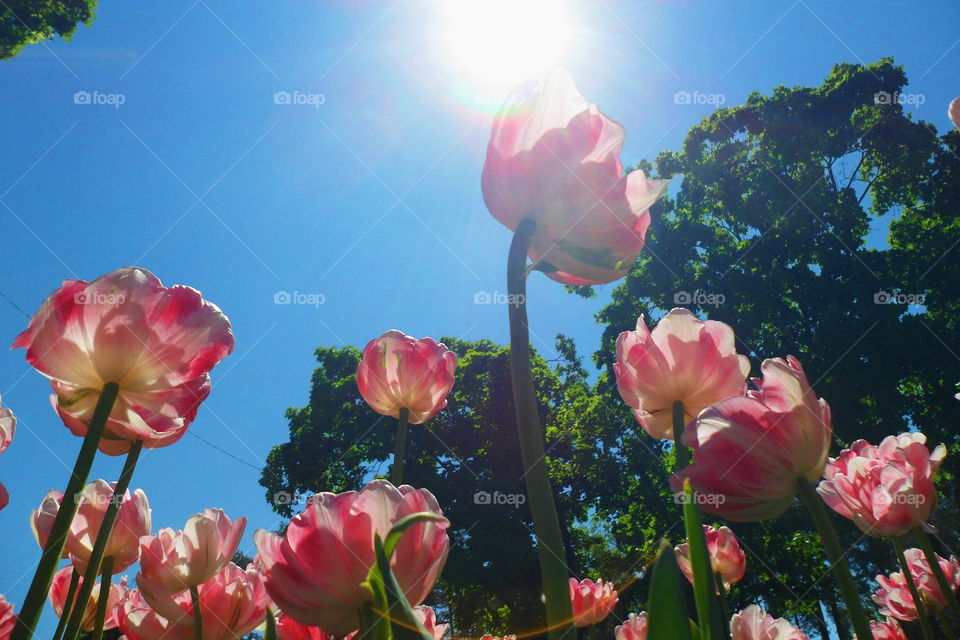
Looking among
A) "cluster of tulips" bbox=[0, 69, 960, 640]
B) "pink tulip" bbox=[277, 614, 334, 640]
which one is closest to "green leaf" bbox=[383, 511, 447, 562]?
"cluster of tulips" bbox=[0, 69, 960, 640]

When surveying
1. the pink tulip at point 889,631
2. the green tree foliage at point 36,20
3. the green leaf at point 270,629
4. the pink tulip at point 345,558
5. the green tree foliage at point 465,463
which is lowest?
the green leaf at point 270,629

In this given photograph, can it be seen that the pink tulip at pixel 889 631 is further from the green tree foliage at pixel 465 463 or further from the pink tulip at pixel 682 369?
the green tree foliage at pixel 465 463

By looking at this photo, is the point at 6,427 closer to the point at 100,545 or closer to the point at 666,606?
the point at 100,545

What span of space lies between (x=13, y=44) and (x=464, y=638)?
16.6 m

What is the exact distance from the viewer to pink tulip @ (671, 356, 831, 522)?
1089 millimetres

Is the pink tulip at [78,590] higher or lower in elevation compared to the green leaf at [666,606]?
higher

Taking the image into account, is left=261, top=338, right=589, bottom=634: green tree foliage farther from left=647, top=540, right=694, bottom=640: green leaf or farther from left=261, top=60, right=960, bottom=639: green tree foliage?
left=647, top=540, right=694, bottom=640: green leaf

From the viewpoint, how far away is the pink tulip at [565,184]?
0.89 metres

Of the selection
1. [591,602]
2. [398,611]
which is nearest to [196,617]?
[398,611]

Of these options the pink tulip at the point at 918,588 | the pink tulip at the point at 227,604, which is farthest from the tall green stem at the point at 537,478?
the pink tulip at the point at 918,588

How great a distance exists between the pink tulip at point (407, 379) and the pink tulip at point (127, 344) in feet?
3.32

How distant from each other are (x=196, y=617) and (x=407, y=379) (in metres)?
0.95

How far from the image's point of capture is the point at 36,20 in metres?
9.30

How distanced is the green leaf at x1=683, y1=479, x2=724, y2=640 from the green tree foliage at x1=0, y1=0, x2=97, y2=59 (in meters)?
11.6
